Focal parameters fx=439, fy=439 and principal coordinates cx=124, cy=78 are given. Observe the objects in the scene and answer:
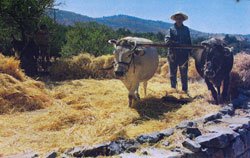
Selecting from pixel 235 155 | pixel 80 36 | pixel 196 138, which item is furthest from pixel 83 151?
pixel 80 36

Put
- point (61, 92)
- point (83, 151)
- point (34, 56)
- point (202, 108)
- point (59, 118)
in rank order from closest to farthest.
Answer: point (83, 151) < point (59, 118) < point (202, 108) < point (61, 92) < point (34, 56)

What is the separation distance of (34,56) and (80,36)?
698cm

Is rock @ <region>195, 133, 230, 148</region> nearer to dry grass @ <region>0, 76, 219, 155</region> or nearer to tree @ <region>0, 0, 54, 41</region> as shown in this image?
dry grass @ <region>0, 76, 219, 155</region>

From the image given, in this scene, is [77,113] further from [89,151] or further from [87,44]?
[87,44]

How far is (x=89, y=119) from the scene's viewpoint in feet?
26.3

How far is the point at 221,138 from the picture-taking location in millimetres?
6266

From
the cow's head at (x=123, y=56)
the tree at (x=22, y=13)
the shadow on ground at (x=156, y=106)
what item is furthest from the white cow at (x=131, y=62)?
the tree at (x=22, y=13)

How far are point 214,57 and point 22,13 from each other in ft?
25.7

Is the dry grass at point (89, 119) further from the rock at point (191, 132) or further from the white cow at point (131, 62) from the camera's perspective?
the rock at point (191, 132)

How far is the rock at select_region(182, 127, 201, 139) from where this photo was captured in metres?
6.26

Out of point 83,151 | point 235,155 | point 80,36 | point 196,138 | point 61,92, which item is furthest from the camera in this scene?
point 80,36

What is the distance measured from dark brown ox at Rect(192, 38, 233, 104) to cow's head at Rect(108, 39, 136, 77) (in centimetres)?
163

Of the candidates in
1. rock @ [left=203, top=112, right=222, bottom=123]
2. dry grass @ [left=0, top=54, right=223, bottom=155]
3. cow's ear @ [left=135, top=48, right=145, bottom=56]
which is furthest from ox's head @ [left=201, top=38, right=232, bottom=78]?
rock @ [left=203, top=112, right=222, bottom=123]

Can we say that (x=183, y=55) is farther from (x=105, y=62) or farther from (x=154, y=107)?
(x=105, y=62)
